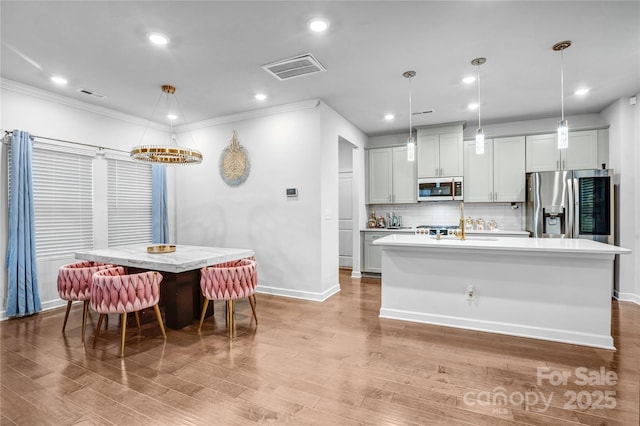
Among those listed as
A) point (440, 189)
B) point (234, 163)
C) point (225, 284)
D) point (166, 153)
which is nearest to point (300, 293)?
point (225, 284)

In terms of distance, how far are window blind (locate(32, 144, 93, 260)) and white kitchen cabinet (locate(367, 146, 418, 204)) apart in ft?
15.4

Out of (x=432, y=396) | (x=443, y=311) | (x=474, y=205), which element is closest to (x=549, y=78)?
(x=474, y=205)

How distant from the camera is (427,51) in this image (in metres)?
3.02

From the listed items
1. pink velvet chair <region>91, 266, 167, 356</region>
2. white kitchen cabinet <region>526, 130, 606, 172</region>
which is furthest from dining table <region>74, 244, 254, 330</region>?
white kitchen cabinet <region>526, 130, 606, 172</region>

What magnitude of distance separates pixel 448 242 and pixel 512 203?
297cm

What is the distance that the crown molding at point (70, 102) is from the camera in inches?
145

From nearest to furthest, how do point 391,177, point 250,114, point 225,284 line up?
1. point 225,284
2. point 250,114
3. point 391,177

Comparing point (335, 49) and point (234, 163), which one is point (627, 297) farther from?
point (234, 163)

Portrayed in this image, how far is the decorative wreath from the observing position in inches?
194

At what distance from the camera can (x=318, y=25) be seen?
259cm

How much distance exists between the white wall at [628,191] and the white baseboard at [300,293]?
409cm

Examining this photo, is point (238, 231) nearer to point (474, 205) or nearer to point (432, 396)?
point (432, 396)

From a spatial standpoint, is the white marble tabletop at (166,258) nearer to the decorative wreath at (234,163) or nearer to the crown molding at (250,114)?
the decorative wreath at (234,163)

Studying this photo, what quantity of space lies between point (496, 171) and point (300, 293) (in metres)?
3.89
